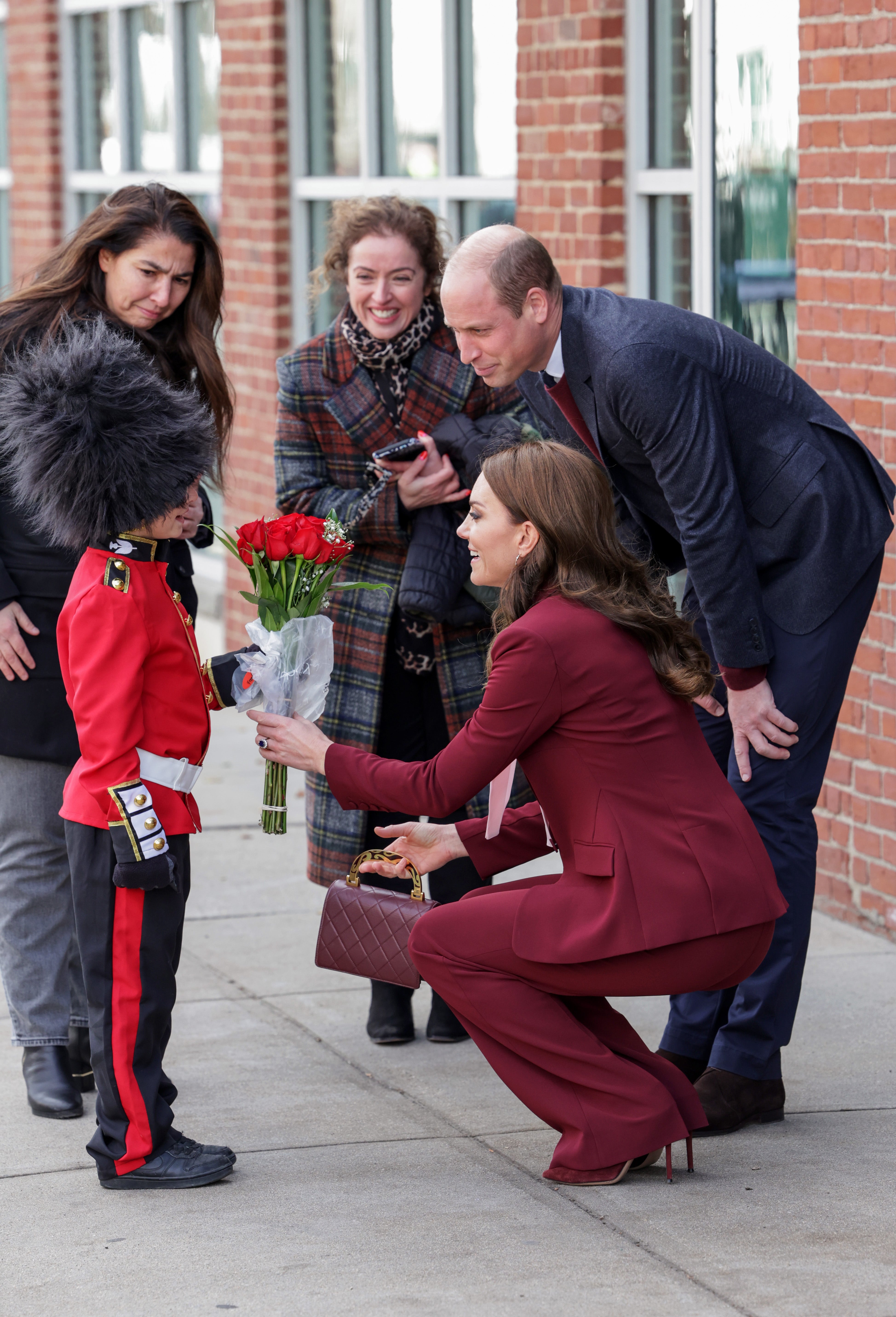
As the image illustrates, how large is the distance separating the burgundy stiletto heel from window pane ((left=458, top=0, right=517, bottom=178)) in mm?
4342

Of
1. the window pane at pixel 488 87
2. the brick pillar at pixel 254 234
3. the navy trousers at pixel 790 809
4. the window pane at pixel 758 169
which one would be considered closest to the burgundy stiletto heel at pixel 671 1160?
the navy trousers at pixel 790 809

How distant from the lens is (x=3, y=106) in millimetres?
13289

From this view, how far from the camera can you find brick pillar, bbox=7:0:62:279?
39.2 ft

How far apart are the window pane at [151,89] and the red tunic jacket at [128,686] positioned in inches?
285

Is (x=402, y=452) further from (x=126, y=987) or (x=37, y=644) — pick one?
(x=126, y=987)

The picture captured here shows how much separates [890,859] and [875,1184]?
6.10 ft

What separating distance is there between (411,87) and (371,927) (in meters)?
5.11

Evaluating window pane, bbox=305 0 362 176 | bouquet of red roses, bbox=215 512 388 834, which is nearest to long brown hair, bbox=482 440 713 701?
bouquet of red roses, bbox=215 512 388 834

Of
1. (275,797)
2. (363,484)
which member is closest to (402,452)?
(363,484)

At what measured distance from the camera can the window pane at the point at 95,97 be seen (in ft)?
37.4

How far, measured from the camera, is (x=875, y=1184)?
12.0 feet

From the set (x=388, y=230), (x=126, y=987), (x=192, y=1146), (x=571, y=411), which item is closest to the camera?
(x=126, y=987)

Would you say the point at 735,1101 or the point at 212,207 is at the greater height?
the point at 212,207

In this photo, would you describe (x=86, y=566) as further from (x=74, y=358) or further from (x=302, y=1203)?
(x=302, y=1203)
